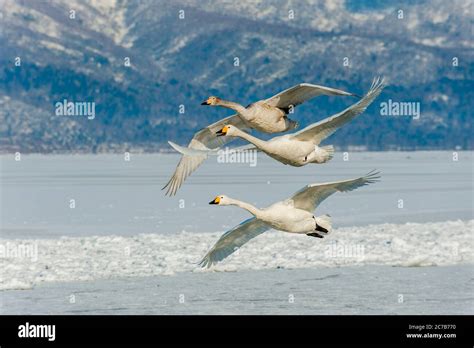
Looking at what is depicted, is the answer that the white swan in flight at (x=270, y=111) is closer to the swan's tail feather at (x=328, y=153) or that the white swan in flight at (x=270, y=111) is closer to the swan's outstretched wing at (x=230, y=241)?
the swan's tail feather at (x=328, y=153)

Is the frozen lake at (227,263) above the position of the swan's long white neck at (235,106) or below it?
below

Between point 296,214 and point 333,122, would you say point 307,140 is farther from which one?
point 296,214

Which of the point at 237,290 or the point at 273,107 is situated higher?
the point at 273,107

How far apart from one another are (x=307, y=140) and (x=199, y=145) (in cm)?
245

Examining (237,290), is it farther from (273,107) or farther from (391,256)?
(273,107)

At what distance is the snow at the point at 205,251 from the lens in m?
21.0

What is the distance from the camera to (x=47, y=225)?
30969mm

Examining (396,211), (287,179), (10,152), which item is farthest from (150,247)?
(10,152)

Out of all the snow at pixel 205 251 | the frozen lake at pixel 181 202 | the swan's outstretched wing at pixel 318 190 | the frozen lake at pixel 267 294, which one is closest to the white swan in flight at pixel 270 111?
the swan's outstretched wing at pixel 318 190

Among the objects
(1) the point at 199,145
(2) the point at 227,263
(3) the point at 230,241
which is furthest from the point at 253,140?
(2) the point at 227,263

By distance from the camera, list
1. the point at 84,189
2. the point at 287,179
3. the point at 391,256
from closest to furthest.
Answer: the point at 391,256 < the point at 84,189 < the point at 287,179

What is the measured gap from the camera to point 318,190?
12492 millimetres

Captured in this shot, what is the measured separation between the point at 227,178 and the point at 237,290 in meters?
40.5

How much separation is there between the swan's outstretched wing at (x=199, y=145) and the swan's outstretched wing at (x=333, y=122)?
1.17m
